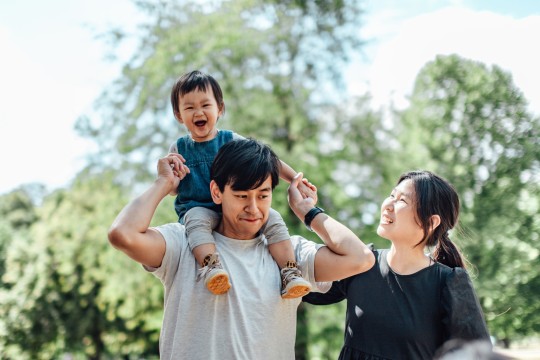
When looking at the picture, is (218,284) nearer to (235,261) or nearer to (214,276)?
(214,276)

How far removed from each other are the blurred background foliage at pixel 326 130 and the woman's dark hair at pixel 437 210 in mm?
7207

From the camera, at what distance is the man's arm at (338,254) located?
2084mm

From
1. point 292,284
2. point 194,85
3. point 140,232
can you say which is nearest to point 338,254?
point 292,284

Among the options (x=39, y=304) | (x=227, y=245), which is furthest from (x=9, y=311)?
(x=227, y=245)

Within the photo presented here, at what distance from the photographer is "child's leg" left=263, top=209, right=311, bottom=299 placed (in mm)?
2006

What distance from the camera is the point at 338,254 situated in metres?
2.11

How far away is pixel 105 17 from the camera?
12.4m

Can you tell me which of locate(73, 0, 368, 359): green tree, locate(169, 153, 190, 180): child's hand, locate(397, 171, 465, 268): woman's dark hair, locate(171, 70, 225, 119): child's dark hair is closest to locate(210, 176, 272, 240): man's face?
locate(169, 153, 190, 180): child's hand

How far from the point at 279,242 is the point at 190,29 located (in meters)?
9.64

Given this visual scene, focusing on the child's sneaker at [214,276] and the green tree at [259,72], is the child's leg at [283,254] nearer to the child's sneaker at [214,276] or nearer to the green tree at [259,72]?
the child's sneaker at [214,276]

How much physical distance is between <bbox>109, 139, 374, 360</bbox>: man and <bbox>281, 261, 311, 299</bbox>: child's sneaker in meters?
0.04

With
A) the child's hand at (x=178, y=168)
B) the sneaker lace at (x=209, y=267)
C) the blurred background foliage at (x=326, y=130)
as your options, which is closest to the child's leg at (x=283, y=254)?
the sneaker lace at (x=209, y=267)

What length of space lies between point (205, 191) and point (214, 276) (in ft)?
1.46

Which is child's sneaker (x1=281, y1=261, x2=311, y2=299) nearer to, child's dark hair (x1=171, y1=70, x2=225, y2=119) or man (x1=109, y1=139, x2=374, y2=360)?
man (x1=109, y1=139, x2=374, y2=360)
